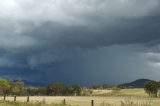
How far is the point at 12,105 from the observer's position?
4778cm

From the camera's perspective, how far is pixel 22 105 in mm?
46438

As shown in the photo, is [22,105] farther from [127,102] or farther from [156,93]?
[156,93]

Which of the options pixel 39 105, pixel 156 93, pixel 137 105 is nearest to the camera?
pixel 137 105

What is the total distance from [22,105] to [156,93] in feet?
501

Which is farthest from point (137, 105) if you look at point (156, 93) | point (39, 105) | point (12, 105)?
point (156, 93)

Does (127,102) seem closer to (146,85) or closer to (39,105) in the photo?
(39,105)

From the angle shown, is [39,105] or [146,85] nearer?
[39,105]

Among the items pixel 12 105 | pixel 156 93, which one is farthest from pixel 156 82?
pixel 12 105

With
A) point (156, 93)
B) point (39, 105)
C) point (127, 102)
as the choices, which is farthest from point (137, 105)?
point (156, 93)

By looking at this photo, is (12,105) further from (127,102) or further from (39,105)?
(127,102)

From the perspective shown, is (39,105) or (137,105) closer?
(137,105)

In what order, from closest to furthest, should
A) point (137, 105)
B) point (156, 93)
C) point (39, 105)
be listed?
point (137, 105)
point (39, 105)
point (156, 93)

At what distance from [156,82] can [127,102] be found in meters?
165

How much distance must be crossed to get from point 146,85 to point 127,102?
168 metres
